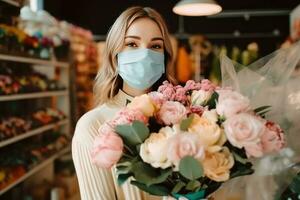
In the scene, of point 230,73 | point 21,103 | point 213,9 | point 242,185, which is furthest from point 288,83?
point 21,103

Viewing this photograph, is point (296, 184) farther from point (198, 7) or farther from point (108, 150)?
point (198, 7)

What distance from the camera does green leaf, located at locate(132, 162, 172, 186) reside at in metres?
0.90

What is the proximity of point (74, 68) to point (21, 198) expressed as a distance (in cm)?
241

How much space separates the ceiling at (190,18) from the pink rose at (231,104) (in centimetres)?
807

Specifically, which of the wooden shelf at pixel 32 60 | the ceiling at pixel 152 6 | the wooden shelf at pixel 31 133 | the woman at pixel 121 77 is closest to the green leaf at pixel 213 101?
the woman at pixel 121 77

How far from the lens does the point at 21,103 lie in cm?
468

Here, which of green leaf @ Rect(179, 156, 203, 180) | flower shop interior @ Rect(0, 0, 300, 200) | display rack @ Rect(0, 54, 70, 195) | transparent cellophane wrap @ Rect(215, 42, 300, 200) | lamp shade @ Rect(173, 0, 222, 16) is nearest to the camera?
green leaf @ Rect(179, 156, 203, 180)

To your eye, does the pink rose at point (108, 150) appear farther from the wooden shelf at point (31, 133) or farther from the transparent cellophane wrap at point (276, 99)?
the wooden shelf at point (31, 133)

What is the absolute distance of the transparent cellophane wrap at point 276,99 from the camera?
117 cm

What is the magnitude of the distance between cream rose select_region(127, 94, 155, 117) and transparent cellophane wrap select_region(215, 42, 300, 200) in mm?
308

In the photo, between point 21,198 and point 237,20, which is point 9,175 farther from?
point 237,20

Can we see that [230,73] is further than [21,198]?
No

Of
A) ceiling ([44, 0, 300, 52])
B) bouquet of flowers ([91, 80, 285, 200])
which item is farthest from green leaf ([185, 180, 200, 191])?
ceiling ([44, 0, 300, 52])

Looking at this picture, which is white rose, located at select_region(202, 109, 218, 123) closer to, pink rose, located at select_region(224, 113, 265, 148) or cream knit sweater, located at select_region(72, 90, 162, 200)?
pink rose, located at select_region(224, 113, 265, 148)
